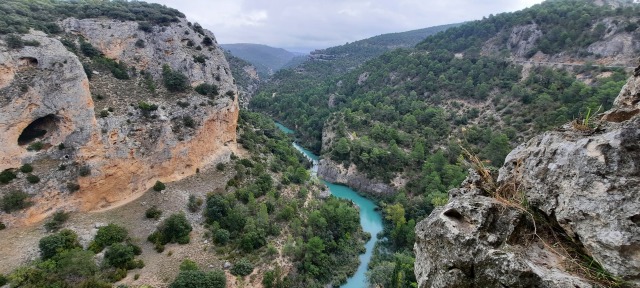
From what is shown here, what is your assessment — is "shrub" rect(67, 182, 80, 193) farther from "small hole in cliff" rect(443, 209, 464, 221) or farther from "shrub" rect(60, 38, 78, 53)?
"small hole in cliff" rect(443, 209, 464, 221)

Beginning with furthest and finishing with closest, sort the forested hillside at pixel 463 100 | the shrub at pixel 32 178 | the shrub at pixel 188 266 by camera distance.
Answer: the forested hillside at pixel 463 100 < the shrub at pixel 32 178 < the shrub at pixel 188 266

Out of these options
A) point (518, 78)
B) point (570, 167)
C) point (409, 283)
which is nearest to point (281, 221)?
point (409, 283)

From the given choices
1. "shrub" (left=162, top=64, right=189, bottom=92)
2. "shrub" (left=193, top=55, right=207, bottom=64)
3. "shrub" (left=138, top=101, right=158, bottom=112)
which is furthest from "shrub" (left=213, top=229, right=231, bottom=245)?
"shrub" (left=193, top=55, right=207, bottom=64)

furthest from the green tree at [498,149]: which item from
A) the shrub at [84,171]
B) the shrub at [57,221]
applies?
the shrub at [57,221]

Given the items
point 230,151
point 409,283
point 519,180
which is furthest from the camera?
point 230,151

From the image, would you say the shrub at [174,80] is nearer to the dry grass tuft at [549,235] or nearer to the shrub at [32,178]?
the shrub at [32,178]

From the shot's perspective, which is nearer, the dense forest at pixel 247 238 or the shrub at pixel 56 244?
the dense forest at pixel 247 238

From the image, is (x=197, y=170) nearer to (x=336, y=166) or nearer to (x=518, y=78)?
(x=336, y=166)
